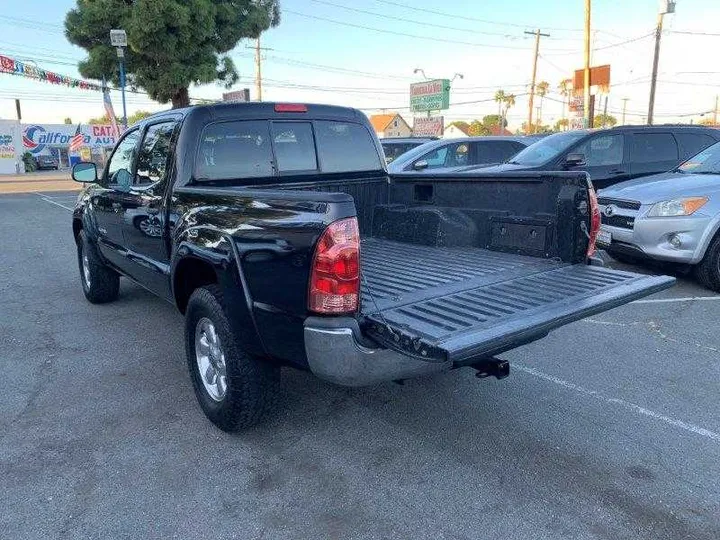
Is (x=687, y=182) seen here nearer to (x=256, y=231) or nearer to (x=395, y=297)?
(x=395, y=297)

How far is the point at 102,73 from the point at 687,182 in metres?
22.0

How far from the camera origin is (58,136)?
166ft

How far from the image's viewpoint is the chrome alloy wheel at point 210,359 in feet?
11.1

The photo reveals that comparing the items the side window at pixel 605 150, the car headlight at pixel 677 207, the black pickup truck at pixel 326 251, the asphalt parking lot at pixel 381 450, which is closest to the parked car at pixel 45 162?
the black pickup truck at pixel 326 251

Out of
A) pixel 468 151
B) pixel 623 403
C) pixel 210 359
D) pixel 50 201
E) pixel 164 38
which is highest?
pixel 164 38

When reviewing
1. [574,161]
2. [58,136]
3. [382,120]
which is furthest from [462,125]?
[574,161]

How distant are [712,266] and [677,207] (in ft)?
2.45

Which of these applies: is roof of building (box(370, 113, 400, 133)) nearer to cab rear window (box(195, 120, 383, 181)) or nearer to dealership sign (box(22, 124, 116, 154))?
dealership sign (box(22, 124, 116, 154))

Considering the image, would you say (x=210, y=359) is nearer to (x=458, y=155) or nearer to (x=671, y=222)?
(x=671, y=222)

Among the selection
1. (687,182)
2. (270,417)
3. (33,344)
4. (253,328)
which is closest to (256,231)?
(253,328)

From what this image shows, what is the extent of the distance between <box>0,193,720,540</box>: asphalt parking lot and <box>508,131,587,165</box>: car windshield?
450 centimetres

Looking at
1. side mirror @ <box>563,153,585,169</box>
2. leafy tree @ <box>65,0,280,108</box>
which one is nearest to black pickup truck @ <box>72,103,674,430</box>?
side mirror @ <box>563,153,585,169</box>

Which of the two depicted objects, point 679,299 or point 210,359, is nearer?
point 210,359

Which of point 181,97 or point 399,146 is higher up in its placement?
point 181,97
